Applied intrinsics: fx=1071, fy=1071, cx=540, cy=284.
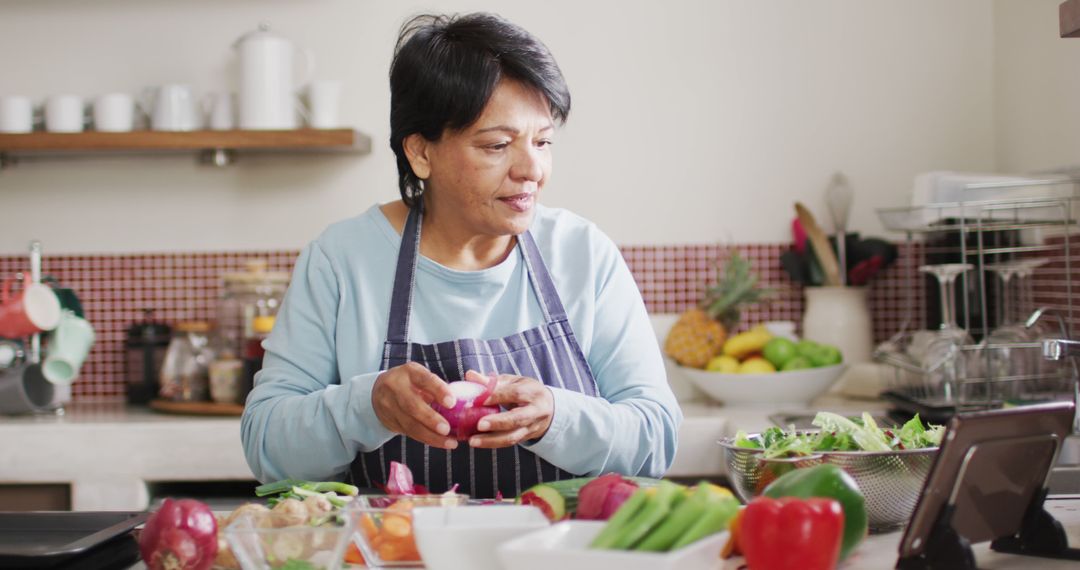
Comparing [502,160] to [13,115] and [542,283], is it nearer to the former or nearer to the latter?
[542,283]

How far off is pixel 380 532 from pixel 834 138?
2265 mm

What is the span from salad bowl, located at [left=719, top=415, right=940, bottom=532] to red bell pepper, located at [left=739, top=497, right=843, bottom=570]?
0.23 meters

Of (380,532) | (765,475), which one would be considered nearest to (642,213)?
(765,475)

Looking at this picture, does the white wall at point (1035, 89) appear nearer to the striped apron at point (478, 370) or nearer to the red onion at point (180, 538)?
the striped apron at point (478, 370)

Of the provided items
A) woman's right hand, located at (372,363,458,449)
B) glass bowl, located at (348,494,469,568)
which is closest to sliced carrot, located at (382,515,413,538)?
glass bowl, located at (348,494,469,568)

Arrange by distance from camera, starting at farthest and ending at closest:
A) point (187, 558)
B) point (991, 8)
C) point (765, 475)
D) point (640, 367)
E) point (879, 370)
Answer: point (991, 8) → point (879, 370) → point (640, 367) → point (765, 475) → point (187, 558)

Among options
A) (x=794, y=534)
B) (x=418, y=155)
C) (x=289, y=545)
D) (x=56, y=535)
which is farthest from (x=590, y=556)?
(x=418, y=155)

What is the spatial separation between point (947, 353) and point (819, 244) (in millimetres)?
701

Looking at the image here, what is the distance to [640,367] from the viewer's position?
5.34 feet

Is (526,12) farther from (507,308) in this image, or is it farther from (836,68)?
(507,308)

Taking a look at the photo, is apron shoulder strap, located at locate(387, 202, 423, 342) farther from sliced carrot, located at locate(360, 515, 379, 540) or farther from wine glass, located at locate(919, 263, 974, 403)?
wine glass, located at locate(919, 263, 974, 403)

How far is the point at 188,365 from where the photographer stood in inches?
110

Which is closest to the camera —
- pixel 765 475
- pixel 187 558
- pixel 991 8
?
pixel 187 558

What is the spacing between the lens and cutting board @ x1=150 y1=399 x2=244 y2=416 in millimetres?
2652
